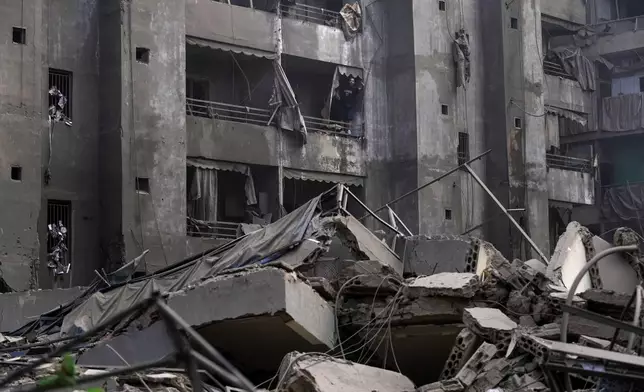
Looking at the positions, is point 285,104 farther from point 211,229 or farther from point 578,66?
point 578,66

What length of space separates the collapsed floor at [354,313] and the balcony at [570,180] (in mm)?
17152

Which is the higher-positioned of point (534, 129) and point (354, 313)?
point (534, 129)

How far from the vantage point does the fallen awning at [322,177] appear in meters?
27.9

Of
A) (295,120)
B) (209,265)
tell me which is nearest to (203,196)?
(295,120)

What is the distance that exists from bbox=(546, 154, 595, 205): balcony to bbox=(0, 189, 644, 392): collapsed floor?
1715 centimetres

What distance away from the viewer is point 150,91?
24.5 meters

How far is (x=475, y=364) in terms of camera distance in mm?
11812

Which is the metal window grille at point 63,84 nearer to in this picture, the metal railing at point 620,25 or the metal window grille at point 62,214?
the metal window grille at point 62,214

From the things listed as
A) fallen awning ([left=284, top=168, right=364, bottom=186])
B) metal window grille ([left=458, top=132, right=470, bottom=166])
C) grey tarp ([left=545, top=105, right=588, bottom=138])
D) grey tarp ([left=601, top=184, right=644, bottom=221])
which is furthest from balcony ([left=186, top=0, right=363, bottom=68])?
grey tarp ([left=601, top=184, right=644, bottom=221])

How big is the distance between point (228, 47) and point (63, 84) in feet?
14.8

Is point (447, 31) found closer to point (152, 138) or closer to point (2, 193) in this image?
point (152, 138)

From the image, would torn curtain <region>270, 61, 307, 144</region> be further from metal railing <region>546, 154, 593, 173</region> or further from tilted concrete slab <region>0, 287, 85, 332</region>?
metal railing <region>546, 154, 593, 173</region>

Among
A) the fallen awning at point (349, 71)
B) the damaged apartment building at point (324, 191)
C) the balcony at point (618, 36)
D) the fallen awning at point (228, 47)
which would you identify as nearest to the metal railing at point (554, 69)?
the damaged apartment building at point (324, 191)

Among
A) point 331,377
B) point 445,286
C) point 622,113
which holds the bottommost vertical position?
point 331,377
